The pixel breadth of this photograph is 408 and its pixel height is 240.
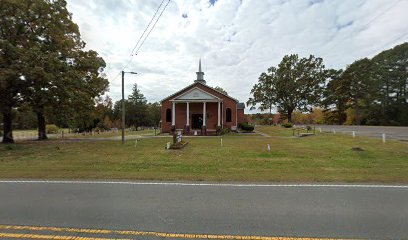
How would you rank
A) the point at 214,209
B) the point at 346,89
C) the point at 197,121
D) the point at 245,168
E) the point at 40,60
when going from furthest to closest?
the point at 346,89
the point at 197,121
the point at 40,60
the point at 245,168
the point at 214,209

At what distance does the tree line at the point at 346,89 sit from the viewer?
48.7 metres

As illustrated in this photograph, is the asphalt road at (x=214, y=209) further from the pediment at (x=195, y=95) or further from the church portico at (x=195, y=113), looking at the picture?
the church portico at (x=195, y=113)

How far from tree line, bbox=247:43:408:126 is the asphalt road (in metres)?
51.9

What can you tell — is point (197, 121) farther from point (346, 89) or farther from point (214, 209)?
point (346, 89)

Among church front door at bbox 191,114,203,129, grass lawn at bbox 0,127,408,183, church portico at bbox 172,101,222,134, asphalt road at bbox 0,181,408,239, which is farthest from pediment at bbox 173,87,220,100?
asphalt road at bbox 0,181,408,239

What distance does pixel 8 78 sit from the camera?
15375mm

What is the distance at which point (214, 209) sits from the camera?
16.4 feet

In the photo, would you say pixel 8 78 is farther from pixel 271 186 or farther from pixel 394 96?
pixel 394 96

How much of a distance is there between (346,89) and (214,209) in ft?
206

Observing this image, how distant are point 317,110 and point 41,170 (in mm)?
86322

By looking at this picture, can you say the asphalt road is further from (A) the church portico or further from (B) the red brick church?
(A) the church portico

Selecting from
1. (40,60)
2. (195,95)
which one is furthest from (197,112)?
(40,60)

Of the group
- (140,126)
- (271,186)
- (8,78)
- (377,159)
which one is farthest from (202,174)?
(140,126)

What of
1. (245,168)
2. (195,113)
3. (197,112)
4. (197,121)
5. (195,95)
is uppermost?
(195,95)
